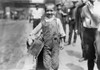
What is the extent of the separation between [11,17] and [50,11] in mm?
34587

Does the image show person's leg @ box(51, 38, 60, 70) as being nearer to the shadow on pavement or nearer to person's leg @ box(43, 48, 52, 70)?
person's leg @ box(43, 48, 52, 70)

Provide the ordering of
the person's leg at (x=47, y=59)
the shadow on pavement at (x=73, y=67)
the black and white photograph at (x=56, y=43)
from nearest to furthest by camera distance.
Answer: the black and white photograph at (x=56, y=43) < the person's leg at (x=47, y=59) < the shadow on pavement at (x=73, y=67)

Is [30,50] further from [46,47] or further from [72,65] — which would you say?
[72,65]

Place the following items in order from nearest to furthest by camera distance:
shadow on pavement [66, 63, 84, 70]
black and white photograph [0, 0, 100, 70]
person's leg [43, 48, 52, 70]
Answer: black and white photograph [0, 0, 100, 70], person's leg [43, 48, 52, 70], shadow on pavement [66, 63, 84, 70]

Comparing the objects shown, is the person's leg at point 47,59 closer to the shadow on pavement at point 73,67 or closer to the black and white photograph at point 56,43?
the black and white photograph at point 56,43

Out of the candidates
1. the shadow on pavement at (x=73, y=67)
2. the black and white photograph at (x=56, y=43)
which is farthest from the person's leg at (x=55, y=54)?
the shadow on pavement at (x=73, y=67)

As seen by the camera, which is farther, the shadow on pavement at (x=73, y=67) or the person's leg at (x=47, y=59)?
the shadow on pavement at (x=73, y=67)

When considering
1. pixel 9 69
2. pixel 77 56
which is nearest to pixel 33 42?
pixel 9 69

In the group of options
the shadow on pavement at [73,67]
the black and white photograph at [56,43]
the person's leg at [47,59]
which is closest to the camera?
the black and white photograph at [56,43]

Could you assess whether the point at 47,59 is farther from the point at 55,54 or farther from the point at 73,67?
the point at 73,67

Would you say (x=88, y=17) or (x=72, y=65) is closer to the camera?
(x=88, y=17)

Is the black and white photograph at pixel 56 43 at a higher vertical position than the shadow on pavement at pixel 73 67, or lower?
higher

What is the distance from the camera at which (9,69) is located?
240 inches

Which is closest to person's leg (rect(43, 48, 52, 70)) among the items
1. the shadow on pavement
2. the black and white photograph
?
the black and white photograph
